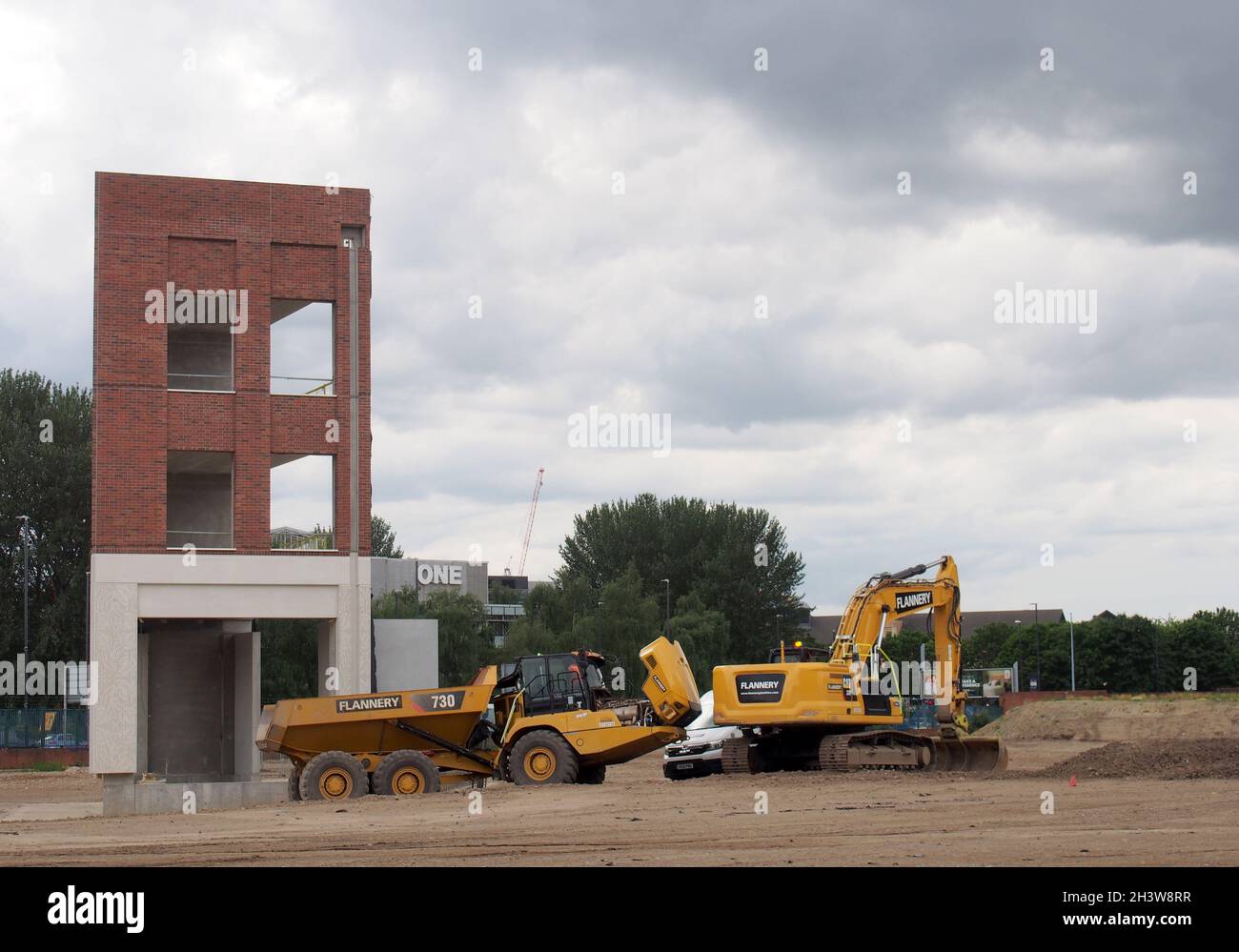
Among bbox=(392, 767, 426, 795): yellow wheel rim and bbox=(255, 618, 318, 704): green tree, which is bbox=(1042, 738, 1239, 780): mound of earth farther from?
bbox=(255, 618, 318, 704): green tree

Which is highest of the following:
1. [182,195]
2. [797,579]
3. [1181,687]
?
[182,195]

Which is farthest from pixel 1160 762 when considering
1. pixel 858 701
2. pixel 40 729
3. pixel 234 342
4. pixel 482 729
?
pixel 40 729

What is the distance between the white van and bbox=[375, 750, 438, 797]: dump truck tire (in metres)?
6.37

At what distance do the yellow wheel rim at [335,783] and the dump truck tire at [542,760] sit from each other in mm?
3099

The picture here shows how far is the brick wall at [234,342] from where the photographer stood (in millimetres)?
34094

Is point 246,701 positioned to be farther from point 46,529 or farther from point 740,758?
point 46,529

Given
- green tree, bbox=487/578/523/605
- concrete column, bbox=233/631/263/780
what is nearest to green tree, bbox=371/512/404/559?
green tree, bbox=487/578/523/605

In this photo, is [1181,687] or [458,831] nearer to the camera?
[458,831]

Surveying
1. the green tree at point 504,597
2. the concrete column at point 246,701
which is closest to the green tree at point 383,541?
the green tree at point 504,597

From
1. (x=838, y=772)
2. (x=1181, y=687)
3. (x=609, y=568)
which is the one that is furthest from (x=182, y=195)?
(x=1181, y=687)
